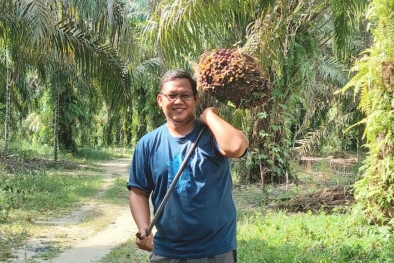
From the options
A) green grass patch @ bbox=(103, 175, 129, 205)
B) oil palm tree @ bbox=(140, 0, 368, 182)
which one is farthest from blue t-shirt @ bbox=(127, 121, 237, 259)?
green grass patch @ bbox=(103, 175, 129, 205)

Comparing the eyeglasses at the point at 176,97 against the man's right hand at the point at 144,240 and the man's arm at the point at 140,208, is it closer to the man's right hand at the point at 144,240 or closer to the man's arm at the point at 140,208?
the man's arm at the point at 140,208

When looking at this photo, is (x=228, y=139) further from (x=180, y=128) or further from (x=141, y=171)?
(x=141, y=171)

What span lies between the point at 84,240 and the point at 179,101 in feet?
18.1

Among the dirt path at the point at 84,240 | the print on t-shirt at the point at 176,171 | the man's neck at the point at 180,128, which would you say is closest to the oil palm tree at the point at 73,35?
the dirt path at the point at 84,240

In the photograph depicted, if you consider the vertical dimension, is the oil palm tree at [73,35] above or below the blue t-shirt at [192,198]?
above

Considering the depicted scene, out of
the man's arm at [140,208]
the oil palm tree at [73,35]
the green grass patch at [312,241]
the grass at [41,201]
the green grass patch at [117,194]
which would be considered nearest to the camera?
the man's arm at [140,208]

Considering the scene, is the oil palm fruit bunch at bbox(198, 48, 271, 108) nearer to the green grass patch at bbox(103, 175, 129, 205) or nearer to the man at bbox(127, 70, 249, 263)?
the man at bbox(127, 70, 249, 263)

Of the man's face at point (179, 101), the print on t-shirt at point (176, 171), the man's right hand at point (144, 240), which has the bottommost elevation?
the man's right hand at point (144, 240)

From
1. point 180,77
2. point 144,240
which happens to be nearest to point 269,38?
point 180,77

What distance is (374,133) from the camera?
6785 mm

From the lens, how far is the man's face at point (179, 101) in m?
2.73

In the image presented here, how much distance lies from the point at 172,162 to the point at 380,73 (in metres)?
4.70

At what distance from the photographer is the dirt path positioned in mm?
6711

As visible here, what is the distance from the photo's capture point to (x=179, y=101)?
8.96 ft
